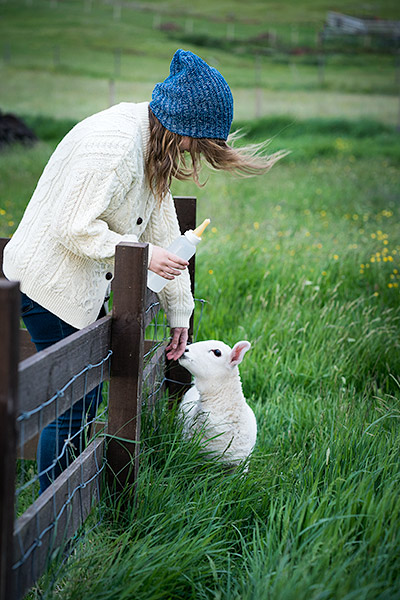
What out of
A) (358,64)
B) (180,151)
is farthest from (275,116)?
(180,151)

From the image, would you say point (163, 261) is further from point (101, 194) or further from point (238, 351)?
point (238, 351)

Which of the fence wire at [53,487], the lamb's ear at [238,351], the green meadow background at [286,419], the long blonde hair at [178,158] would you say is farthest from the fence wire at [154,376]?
the long blonde hair at [178,158]

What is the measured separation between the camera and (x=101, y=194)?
7.52 feet

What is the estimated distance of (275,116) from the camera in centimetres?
1830

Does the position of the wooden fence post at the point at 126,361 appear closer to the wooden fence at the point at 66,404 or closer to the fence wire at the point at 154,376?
the wooden fence at the point at 66,404

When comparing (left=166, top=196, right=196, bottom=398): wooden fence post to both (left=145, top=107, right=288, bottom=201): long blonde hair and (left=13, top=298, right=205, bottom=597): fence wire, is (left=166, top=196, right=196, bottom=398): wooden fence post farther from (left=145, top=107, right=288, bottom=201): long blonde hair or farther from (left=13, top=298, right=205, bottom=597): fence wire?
(left=145, top=107, right=288, bottom=201): long blonde hair

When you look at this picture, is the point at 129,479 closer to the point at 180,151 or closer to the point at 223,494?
the point at 223,494

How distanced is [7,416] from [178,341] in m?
1.73

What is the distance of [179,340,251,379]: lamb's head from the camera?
3.10 metres

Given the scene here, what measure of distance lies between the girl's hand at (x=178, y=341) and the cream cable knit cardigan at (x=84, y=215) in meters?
0.58

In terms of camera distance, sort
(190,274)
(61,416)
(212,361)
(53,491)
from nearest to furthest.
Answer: (53,491)
(61,416)
(212,361)
(190,274)

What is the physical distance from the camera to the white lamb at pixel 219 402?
9.91 ft

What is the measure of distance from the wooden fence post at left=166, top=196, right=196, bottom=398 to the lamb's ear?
1.76 ft

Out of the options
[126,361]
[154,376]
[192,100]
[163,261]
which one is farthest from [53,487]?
[192,100]
